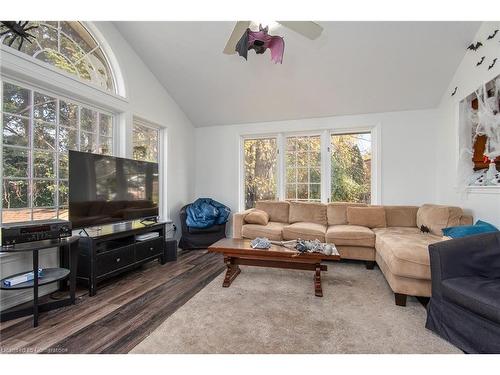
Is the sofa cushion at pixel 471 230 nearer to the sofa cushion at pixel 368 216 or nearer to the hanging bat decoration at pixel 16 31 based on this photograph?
the sofa cushion at pixel 368 216

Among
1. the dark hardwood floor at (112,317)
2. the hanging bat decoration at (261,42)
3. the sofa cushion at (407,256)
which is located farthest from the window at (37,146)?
the sofa cushion at (407,256)

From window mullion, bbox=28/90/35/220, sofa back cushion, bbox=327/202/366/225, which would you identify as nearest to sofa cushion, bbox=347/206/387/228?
sofa back cushion, bbox=327/202/366/225

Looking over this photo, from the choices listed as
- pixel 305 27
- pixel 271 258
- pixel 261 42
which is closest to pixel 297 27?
pixel 305 27

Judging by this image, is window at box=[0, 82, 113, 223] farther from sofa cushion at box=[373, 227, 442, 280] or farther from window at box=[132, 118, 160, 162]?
sofa cushion at box=[373, 227, 442, 280]

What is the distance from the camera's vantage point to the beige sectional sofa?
2.08 meters

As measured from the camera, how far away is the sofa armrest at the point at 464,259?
170 centimetres

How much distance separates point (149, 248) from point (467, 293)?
9.79 ft

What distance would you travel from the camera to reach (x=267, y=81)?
11.8 ft

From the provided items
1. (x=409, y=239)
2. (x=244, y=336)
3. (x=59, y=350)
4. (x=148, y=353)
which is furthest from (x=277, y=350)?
(x=409, y=239)

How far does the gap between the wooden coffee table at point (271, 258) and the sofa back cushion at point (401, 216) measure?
5.56 ft

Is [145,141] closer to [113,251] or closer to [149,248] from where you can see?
[149,248]

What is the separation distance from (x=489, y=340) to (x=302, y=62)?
3.25 m

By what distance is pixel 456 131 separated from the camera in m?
3.06

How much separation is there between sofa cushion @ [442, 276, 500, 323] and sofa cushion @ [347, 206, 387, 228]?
68.7 inches
